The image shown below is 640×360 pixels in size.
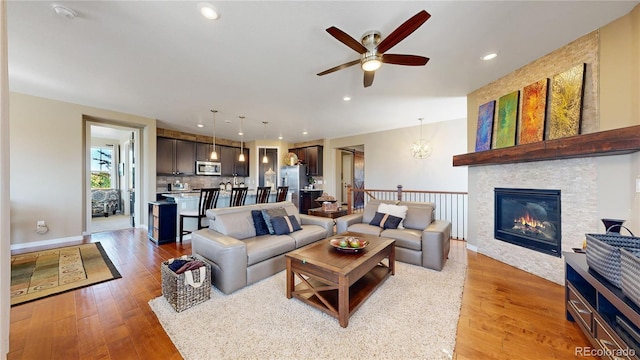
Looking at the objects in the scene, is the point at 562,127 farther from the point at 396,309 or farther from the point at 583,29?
the point at 396,309

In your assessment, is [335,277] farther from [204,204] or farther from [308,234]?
[204,204]

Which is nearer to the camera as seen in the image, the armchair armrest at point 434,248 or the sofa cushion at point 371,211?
the armchair armrest at point 434,248

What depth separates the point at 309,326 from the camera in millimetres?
1877

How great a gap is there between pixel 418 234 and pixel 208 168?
6511mm

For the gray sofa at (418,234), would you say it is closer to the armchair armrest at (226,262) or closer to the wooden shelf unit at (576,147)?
the wooden shelf unit at (576,147)

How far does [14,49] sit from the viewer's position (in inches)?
97.9

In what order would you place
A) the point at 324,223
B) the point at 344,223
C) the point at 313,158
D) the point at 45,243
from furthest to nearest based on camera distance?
the point at 313,158 → the point at 45,243 → the point at 344,223 → the point at 324,223

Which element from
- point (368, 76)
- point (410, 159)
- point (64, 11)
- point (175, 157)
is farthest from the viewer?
point (175, 157)

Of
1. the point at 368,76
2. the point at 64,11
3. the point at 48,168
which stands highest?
the point at 64,11

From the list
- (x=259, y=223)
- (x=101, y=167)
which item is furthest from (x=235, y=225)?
(x=101, y=167)

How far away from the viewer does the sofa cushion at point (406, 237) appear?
3.10 meters

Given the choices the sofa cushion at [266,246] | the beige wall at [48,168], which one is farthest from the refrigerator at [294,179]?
the beige wall at [48,168]

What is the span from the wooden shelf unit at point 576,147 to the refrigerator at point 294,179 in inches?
209

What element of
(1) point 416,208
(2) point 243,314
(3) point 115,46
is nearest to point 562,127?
(1) point 416,208
